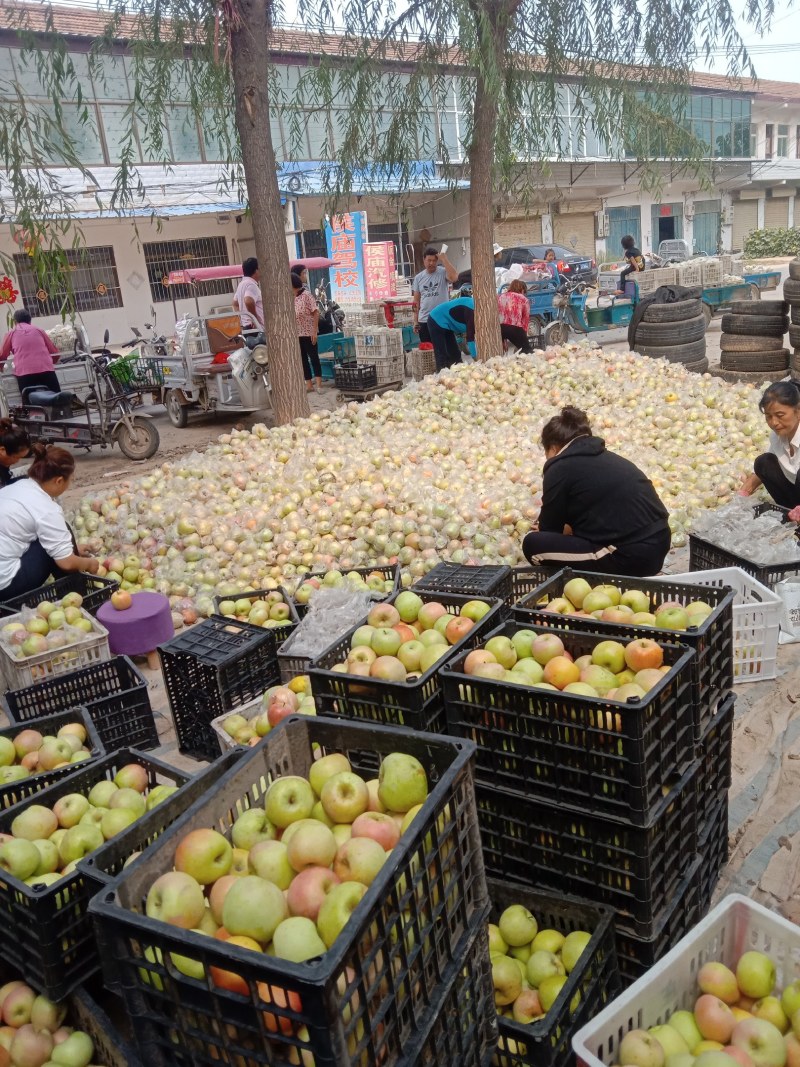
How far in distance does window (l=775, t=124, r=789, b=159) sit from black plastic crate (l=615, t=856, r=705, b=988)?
52773 millimetres

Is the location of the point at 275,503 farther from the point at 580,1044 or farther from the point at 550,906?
the point at 580,1044

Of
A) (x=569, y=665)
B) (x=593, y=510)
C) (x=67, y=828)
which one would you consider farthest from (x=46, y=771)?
(x=593, y=510)

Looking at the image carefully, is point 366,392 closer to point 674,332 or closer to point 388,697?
point 674,332

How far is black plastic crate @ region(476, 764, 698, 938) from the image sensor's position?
2322 mm

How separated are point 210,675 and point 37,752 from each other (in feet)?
3.58

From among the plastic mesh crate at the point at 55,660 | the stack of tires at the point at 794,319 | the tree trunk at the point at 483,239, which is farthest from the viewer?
the stack of tires at the point at 794,319

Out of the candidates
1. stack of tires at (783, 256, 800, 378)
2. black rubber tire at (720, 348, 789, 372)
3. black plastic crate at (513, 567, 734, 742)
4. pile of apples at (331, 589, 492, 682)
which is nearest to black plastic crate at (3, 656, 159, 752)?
pile of apples at (331, 589, 492, 682)

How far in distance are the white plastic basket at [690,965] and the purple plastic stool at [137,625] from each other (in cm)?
347

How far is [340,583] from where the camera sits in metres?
5.01

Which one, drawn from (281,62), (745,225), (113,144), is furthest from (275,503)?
(745,225)

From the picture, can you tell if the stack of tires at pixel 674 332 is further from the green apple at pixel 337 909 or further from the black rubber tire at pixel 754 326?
the green apple at pixel 337 909

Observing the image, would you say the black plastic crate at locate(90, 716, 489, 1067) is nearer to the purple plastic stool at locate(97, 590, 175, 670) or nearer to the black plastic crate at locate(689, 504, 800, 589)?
the purple plastic stool at locate(97, 590, 175, 670)

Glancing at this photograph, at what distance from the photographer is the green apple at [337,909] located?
1.53 meters

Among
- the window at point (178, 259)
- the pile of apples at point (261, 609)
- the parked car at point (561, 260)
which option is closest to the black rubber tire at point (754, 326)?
the pile of apples at point (261, 609)
